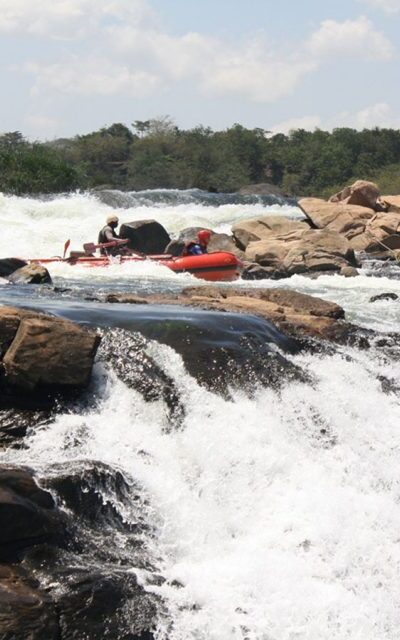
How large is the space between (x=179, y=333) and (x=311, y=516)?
2.69 m

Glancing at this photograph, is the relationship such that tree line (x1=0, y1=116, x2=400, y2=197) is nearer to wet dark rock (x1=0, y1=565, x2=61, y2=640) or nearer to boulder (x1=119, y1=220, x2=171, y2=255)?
boulder (x1=119, y1=220, x2=171, y2=255)

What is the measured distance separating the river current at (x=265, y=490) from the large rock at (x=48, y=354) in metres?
0.29

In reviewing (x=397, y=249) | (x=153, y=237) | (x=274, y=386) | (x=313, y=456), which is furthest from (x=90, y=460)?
(x=397, y=249)

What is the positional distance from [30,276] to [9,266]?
4.22 ft

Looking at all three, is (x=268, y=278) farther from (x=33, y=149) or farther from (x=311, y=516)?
(x=33, y=149)

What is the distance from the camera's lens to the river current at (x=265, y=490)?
16.3 ft

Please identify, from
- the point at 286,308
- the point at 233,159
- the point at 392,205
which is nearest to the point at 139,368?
the point at 286,308

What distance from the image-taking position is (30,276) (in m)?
13.8

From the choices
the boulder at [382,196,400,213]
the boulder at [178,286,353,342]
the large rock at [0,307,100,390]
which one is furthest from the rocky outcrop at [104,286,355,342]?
the boulder at [382,196,400,213]

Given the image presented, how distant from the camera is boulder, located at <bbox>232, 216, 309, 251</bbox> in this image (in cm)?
2117

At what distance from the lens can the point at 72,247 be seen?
2336 cm

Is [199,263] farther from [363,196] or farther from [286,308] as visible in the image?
[363,196]

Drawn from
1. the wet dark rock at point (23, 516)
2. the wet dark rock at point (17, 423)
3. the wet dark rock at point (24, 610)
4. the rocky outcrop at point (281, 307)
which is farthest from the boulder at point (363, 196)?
the wet dark rock at point (24, 610)

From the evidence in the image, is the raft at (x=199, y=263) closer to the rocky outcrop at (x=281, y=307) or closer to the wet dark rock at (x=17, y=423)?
the rocky outcrop at (x=281, y=307)
